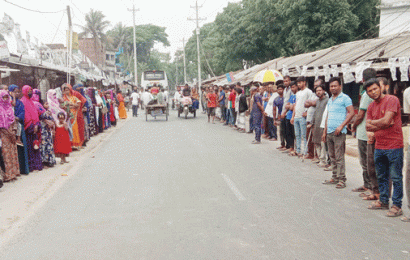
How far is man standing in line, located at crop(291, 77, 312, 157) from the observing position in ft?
31.1

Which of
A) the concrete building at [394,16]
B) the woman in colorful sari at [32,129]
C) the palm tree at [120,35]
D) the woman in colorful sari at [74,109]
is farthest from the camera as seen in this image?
the palm tree at [120,35]

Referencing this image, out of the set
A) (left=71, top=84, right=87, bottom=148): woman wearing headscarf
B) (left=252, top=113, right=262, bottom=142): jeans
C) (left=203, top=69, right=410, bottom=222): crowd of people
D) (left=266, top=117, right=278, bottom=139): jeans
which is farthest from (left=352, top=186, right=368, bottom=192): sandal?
(left=71, top=84, right=87, bottom=148): woman wearing headscarf

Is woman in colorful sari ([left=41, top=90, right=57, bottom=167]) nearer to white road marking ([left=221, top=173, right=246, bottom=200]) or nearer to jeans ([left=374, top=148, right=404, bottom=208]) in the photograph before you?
white road marking ([left=221, top=173, right=246, bottom=200])

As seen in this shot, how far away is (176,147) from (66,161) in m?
3.24

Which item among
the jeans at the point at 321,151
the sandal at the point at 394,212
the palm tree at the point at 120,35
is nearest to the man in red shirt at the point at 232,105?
the jeans at the point at 321,151

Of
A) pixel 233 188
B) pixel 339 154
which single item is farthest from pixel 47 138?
pixel 339 154

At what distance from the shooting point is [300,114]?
31.9 ft

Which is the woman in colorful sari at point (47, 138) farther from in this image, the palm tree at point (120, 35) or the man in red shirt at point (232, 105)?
the palm tree at point (120, 35)

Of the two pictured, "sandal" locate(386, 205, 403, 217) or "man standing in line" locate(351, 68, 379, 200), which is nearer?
"sandal" locate(386, 205, 403, 217)

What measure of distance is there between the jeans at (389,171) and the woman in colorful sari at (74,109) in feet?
26.8

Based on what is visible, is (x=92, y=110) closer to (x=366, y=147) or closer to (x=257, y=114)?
(x=257, y=114)

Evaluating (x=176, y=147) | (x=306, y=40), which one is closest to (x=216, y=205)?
(x=176, y=147)

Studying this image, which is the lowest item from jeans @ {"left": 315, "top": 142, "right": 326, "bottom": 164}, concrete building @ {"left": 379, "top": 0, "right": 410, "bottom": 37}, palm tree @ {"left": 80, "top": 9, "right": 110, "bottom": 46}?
jeans @ {"left": 315, "top": 142, "right": 326, "bottom": 164}

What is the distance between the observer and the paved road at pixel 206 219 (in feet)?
13.6
